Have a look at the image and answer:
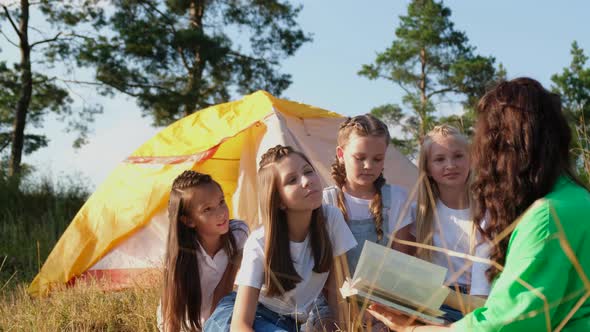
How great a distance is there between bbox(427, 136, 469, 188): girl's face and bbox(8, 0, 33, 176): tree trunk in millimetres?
9005

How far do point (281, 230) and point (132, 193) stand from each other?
2.83m

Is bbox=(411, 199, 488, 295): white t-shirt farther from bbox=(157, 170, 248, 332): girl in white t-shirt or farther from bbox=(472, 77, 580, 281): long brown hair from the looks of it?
bbox=(472, 77, 580, 281): long brown hair

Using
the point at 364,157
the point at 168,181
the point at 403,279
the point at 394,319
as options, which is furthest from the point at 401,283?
the point at 168,181

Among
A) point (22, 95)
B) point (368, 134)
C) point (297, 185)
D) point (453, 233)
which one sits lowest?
point (453, 233)

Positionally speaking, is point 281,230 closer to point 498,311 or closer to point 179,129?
point 498,311

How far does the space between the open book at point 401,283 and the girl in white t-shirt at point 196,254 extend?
142 centimetres

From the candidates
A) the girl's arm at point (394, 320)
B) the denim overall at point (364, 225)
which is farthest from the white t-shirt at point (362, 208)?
the girl's arm at point (394, 320)

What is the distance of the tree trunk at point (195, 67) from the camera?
35.8 feet

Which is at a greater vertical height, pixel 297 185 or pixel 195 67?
pixel 195 67

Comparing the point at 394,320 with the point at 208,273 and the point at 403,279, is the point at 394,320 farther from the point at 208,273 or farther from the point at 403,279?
the point at 208,273

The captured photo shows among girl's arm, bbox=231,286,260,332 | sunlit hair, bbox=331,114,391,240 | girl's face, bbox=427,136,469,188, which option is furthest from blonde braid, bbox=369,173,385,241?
girl's arm, bbox=231,286,260,332

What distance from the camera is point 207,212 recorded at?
3324 mm

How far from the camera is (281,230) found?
2.85 metres

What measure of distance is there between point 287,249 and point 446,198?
94 cm
